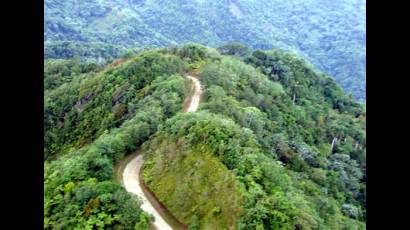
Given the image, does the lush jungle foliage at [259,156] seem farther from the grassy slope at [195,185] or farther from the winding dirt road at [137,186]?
the winding dirt road at [137,186]

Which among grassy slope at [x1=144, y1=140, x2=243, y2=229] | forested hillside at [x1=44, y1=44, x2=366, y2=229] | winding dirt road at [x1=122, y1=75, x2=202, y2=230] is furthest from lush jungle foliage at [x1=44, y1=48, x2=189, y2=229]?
grassy slope at [x1=144, y1=140, x2=243, y2=229]

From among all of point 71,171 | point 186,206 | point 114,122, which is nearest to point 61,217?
point 71,171

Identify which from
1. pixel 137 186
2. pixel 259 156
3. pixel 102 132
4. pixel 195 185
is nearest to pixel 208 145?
pixel 195 185

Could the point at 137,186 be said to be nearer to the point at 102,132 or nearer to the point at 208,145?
the point at 208,145

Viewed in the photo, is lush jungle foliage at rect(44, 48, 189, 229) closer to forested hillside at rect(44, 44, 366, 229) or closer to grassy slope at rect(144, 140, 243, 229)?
forested hillside at rect(44, 44, 366, 229)

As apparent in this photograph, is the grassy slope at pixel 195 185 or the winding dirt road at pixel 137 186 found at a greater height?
the grassy slope at pixel 195 185

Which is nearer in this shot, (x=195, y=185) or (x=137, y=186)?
(x=195, y=185)

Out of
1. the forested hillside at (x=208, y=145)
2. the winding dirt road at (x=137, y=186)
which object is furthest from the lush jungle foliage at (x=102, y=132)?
the winding dirt road at (x=137, y=186)
